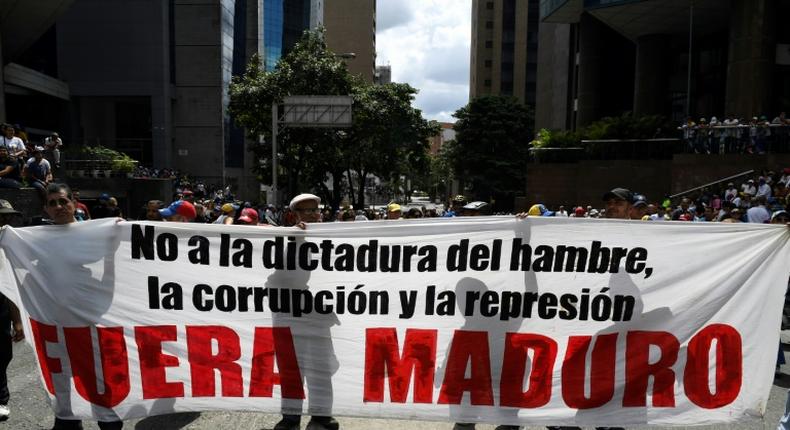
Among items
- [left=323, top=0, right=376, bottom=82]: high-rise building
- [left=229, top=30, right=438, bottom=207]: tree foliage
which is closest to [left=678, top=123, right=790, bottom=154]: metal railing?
[left=229, top=30, right=438, bottom=207]: tree foliage

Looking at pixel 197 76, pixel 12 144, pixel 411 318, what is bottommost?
pixel 411 318

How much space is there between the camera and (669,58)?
35281 millimetres

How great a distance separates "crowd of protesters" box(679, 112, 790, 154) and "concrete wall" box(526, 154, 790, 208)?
1.01ft

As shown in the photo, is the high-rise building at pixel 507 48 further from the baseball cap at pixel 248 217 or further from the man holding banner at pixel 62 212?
the man holding banner at pixel 62 212

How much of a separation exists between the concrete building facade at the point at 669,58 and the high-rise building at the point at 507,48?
5156 centimetres

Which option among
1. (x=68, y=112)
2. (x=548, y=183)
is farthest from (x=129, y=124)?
(x=548, y=183)

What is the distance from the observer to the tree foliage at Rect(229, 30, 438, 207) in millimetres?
28359

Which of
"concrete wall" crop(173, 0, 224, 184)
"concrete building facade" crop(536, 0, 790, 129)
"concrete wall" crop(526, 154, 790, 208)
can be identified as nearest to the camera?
"concrete wall" crop(526, 154, 790, 208)

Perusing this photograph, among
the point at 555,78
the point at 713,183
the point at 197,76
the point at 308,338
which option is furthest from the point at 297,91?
the point at 308,338

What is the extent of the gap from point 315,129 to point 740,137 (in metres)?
18.6

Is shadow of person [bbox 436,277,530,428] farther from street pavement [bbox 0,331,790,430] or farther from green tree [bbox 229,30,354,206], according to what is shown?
green tree [bbox 229,30,354,206]

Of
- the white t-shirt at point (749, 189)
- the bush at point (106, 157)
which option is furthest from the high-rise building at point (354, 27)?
the white t-shirt at point (749, 189)

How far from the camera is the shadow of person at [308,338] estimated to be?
416cm

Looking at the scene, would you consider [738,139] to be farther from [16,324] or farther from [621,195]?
[16,324]
